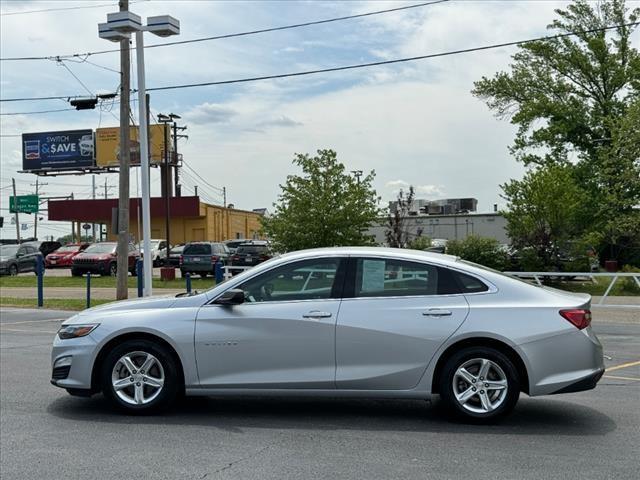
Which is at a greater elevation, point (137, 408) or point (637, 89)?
point (637, 89)

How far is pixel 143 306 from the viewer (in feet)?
22.3

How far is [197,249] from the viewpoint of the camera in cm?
3070

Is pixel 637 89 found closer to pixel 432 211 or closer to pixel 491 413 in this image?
pixel 432 211

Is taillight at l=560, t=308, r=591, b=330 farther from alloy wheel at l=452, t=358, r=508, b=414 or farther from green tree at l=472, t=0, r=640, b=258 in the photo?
green tree at l=472, t=0, r=640, b=258

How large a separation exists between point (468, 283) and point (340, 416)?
1.69m

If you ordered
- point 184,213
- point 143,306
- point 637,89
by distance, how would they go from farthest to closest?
point 184,213, point 637,89, point 143,306

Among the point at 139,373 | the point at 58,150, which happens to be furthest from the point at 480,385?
the point at 58,150

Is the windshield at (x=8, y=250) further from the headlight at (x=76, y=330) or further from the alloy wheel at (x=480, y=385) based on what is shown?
the alloy wheel at (x=480, y=385)

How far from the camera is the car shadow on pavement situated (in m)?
6.35

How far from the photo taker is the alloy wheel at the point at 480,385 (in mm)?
6281

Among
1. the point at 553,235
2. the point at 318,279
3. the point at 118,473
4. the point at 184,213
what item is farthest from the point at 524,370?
the point at 184,213

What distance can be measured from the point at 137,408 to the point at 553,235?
20.9 metres

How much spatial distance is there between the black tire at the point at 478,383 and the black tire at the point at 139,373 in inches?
93.7

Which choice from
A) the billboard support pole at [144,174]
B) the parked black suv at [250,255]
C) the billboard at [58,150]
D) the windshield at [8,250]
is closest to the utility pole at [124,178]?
the billboard support pole at [144,174]
